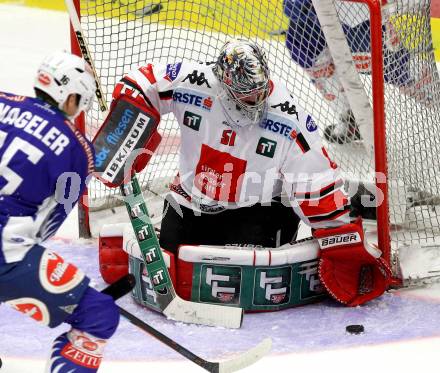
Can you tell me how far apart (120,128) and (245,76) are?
52 centimetres

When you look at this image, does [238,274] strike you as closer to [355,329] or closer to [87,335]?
[355,329]

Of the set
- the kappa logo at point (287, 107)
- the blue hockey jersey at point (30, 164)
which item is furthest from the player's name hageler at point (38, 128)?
the kappa logo at point (287, 107)

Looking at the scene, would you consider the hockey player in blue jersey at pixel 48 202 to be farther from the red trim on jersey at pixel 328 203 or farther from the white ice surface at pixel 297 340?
the red trim on jersey at pixel 328 203

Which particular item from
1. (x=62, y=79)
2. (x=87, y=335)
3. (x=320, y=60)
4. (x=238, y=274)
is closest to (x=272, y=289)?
(x=238, y=274)

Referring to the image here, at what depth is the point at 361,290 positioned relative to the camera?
12.4 feet

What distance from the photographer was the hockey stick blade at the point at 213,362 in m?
3.16

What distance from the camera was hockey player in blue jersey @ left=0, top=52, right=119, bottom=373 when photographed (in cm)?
271

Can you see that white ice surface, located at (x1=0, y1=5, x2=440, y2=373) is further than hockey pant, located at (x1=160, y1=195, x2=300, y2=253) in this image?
No

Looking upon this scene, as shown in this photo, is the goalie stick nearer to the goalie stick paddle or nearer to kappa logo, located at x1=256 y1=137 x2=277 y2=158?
the goalie stick paddle

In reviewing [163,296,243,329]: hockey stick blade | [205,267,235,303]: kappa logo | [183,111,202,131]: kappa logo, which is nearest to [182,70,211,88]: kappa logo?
[183,111,202,131]: kappa logo

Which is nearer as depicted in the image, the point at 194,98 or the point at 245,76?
the point at 245,76

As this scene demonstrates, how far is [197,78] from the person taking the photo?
12.1 ft

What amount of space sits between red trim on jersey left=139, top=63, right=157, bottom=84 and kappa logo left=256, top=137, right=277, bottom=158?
426 mm

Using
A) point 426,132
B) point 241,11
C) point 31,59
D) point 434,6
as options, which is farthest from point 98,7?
point 434,6
